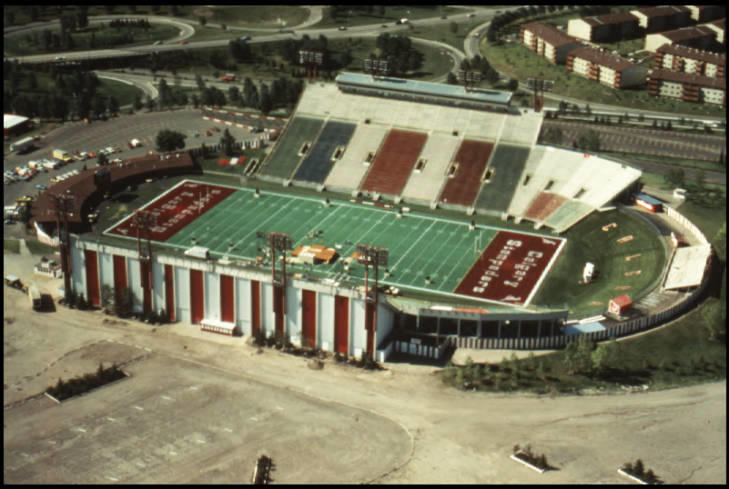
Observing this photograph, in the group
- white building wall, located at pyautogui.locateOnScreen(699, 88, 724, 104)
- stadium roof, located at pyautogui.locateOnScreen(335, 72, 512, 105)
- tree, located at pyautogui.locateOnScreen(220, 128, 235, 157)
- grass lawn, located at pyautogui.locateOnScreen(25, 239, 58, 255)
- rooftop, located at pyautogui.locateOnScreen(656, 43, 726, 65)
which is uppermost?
stadium roof, located at pyautogui.locateOnScreen(335, 72, 512, 105)

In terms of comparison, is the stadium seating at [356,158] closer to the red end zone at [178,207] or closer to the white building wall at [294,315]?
the red end zone at [178,207]

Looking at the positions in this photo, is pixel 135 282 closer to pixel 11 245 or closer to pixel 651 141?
pixel 11 245

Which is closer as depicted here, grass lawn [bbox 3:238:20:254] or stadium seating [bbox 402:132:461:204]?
grass lawn [bbox 3:238:20:254]

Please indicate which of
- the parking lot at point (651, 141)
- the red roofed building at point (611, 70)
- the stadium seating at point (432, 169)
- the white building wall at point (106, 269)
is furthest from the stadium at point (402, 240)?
the red roofed building at point (611, 70)

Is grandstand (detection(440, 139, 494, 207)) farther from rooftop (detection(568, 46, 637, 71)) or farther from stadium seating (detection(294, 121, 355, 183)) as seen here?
rooftop (detection(568, 46, 637, 71))

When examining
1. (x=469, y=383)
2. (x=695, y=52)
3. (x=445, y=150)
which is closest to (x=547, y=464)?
(x=469, y=383)

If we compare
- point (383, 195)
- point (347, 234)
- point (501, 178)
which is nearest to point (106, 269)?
point (347, 234)

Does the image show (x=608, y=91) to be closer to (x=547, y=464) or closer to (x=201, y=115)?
(x=201, y=115)

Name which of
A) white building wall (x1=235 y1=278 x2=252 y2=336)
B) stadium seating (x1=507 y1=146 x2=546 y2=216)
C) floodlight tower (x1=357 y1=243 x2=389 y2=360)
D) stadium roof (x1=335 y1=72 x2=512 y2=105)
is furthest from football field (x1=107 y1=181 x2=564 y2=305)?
stadium roof (x1=335 y1=72 x2=512 y2=105)
